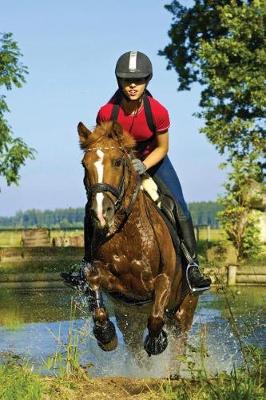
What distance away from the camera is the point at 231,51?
112 feet

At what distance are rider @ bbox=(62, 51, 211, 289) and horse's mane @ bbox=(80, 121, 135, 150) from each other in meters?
0.26

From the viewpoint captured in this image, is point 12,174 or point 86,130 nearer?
point 86,130

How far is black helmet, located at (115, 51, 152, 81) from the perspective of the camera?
8914 mm

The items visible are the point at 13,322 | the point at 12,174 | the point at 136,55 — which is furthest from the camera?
the point at 12,174

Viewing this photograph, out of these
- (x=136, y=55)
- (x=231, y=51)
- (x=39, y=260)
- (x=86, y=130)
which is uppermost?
(x=231, y=51)

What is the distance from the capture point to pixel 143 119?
30.0 feet

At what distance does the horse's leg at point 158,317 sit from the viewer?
8.53 metres

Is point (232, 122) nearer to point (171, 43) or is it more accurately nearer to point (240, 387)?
point (171, 43)

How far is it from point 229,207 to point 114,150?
2181cm

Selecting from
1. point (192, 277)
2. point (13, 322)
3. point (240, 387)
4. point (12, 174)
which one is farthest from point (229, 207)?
point (240, 387)

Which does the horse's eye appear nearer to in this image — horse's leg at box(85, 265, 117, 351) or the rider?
the rider

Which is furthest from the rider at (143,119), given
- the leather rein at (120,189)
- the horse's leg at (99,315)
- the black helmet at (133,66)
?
the horse's leg at (99,315)

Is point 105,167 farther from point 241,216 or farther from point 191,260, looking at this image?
point 241,216

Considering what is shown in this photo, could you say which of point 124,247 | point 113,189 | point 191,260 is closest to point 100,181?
point 113,189
